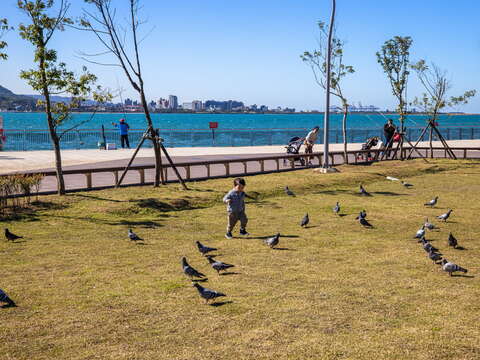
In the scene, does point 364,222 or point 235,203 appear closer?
point 235,203

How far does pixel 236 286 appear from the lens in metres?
8.97

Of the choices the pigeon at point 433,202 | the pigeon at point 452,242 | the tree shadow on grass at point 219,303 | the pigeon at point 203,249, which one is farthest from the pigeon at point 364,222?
the tree shadow on grass at point 219,303

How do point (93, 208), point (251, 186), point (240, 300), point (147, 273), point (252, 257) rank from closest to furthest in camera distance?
point (240, 300)
point (147, 273)
point (252, 257)
point (93, 208)
point (251, 186)

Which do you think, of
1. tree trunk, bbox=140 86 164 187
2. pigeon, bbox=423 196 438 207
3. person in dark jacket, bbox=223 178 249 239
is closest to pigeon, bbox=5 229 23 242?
person in dark jacket, bbox=223 178 249 239

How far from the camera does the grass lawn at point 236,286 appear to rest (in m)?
6.73

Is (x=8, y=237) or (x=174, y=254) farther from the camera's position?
(x=8, y=237)

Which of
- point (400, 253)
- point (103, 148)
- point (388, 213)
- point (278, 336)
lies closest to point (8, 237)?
point (278, 336)

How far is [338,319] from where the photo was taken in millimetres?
7488

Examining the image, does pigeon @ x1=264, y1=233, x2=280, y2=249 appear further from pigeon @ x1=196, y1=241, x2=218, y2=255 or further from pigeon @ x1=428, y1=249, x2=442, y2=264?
pigeon @ x1=428, y1=249, x2=442, y2=264

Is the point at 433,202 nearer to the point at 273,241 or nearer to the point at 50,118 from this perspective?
the point at 273,241

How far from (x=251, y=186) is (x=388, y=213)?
5.93 metres

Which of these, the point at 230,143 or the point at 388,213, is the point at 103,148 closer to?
the point at 230,143

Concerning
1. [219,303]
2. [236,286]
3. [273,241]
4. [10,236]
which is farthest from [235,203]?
[10,236]

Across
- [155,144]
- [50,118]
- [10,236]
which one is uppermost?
[50,118]
